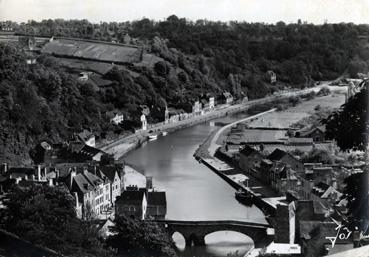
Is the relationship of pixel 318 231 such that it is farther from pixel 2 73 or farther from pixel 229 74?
pixel 2 73

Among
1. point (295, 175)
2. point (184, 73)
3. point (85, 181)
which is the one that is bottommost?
point (295, 175)

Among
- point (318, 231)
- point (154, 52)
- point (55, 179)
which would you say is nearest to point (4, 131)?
point (55, 179)

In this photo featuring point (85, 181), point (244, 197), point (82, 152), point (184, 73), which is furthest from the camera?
point (184, 73)

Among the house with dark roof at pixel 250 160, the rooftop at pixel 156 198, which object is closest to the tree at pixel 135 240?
the rooftop at pixel 156 198

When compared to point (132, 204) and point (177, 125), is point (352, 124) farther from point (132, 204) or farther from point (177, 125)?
point (177, 125)

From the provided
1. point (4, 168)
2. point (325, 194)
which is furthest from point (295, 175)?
point (4, 168)

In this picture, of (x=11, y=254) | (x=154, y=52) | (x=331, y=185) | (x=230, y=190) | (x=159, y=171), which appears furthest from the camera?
(x=154, y=52)
